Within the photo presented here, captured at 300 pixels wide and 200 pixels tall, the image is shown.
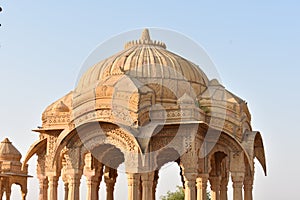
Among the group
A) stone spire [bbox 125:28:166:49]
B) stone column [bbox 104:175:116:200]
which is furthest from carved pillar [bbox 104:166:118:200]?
stone spire [bbox 125:28:166:49]

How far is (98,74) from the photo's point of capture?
787 inches

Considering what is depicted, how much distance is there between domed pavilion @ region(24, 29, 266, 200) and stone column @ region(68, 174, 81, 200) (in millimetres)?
30

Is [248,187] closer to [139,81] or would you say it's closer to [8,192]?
[139,81]

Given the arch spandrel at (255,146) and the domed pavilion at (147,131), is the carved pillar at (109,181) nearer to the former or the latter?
the domed pavilion at (147,131)

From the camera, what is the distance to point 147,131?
17.0 m

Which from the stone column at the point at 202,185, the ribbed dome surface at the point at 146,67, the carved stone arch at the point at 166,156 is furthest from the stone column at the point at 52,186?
the stone column at the point at 202,185

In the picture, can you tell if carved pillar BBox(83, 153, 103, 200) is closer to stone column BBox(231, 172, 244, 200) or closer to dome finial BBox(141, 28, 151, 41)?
stone column BBox(231, 172, 244, 200)

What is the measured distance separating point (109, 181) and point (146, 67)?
452cm

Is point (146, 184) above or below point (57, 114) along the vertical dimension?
below

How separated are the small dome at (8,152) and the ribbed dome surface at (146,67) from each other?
3468 mm

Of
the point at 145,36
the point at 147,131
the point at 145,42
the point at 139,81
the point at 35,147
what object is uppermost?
the point at 145,36

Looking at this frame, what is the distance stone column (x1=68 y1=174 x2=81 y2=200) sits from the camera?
57.4ft

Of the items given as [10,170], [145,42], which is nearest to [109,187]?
[10,170]

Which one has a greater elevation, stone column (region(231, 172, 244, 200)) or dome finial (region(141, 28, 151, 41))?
dome finial (region(141, 28, 151, 41))
